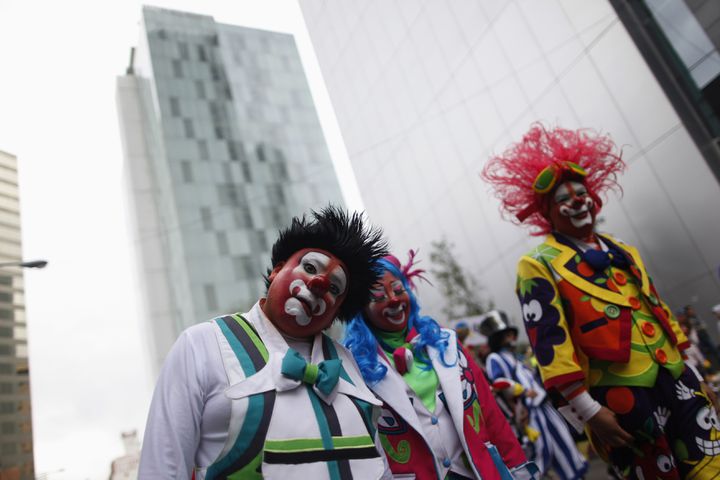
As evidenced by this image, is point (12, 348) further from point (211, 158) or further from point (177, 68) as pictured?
point (177, 68)

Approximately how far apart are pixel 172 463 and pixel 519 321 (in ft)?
31.6

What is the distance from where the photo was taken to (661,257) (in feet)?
21.6

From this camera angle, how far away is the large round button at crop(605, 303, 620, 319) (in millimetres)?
2246

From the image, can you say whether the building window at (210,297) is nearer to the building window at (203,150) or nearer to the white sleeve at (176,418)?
the building window at (203,150)

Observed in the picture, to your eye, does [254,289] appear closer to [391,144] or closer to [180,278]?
[180,278]

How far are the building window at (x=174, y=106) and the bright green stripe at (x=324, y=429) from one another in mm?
33365

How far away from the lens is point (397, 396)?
7.01 feet

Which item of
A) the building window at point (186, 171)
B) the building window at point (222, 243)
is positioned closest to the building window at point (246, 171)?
the building window at point (186, 171)

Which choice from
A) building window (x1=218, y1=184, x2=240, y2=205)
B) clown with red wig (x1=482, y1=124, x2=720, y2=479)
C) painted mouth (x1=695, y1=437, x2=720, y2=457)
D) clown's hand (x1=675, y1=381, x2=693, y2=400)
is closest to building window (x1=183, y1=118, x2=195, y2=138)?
building window (x1=218, y1=184, x2=240, y2=205)

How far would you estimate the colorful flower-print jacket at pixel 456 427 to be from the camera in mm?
2043

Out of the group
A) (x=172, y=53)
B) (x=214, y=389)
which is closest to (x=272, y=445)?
(x=214, y=389)

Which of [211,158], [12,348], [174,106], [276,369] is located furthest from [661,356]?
[174,106]

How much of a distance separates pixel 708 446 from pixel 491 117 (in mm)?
8163

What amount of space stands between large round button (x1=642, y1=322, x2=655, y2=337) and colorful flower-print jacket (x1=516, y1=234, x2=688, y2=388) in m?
0.07
